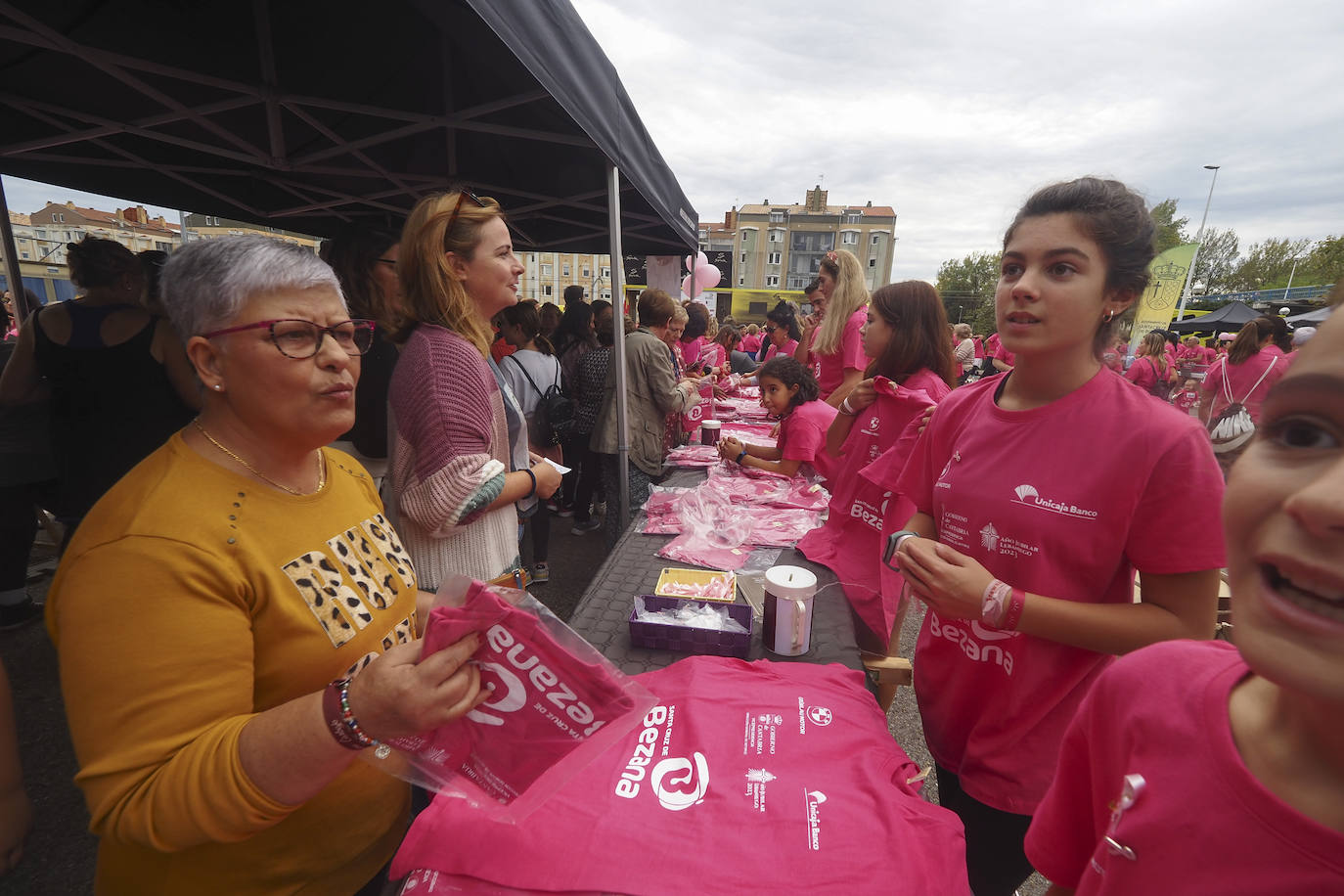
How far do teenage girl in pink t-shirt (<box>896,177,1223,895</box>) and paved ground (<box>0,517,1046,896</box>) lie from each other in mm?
1391

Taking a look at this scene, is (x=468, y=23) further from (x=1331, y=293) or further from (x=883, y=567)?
(x=883, y=567)

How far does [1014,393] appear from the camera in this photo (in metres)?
1.45

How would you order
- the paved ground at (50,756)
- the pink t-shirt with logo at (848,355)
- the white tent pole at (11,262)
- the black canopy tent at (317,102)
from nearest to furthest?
the paved ground at (50,756), the black canopy tent at (317,102), the white tent pole at (11,262), the pink t-shirt with logo at (848,355)

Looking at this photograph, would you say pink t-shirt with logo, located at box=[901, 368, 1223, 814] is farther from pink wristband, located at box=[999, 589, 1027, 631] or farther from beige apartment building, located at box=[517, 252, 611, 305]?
beige apartment building, located at box=[517, 252, 611, 305]

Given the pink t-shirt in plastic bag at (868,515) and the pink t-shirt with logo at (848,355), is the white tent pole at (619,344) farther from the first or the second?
the pink t-shirt in plastic bag at (868,515)

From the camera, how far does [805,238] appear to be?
6203 centimetres

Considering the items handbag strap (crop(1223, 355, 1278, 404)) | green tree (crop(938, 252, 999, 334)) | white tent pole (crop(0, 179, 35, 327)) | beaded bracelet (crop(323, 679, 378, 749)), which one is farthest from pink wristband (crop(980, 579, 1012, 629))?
green tree (crop(938, 252, 999, 334))

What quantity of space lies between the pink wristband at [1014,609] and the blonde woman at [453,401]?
140 cm

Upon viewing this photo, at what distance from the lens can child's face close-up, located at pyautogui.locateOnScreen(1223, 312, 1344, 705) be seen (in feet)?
1.55

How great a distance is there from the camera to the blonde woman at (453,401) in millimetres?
1677

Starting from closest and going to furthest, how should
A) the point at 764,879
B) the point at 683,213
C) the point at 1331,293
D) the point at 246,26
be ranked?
the point at 1331,293
the point at 764,879
the point at 246,26
the point at 683,213

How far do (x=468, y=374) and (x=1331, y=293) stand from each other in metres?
1.75

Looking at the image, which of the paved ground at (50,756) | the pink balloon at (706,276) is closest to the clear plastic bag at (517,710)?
the paved ground at (50,756)

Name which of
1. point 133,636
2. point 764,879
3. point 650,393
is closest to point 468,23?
point 133,636
